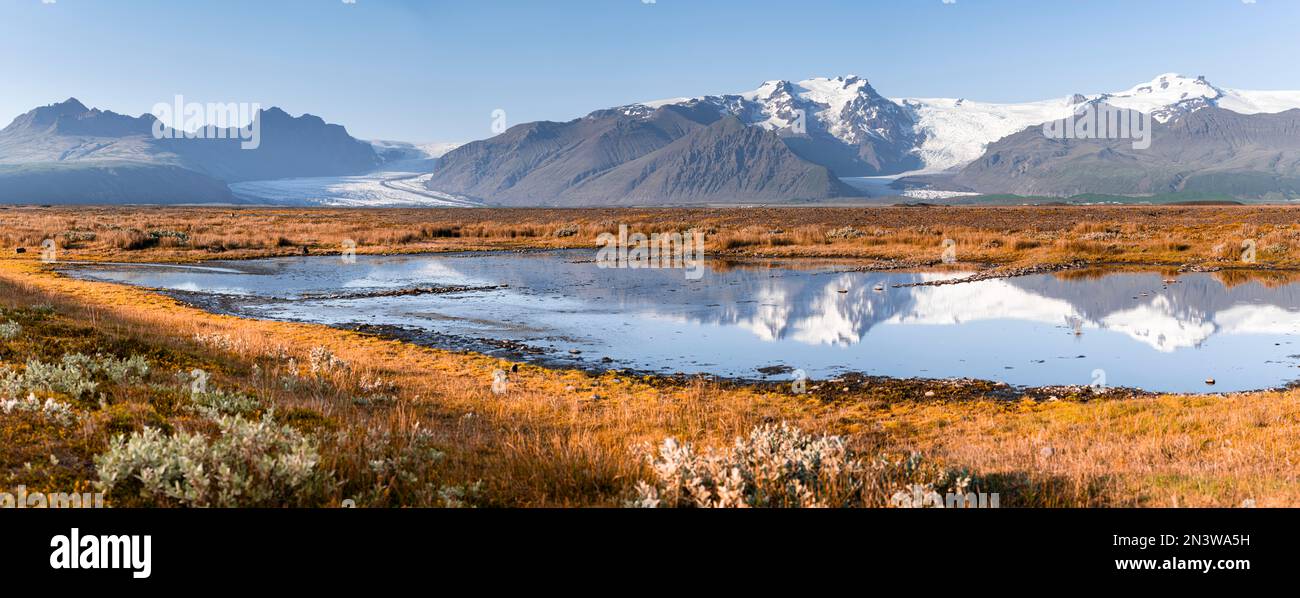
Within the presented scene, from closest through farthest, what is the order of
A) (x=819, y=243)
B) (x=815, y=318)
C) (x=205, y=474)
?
(x=205, y=474) → (x=815, y=318) → (x=819, y=243)

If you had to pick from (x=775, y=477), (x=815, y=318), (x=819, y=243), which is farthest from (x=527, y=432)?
(x=819, y=243)

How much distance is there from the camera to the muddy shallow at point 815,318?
18.1 m

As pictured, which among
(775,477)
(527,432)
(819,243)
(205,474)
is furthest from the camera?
(819,243)

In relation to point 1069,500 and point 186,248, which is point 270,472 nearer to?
point 1069,500

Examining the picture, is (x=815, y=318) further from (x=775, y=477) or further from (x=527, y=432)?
(x=775, y=477)

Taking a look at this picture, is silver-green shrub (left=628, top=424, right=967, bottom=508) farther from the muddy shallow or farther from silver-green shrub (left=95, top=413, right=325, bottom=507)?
the muddy shallow


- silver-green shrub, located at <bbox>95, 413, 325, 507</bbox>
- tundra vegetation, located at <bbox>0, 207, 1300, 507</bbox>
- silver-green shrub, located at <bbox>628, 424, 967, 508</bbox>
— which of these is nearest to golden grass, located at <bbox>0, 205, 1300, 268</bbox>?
tundra vegetation, located at <bbox>0, 207, 1300, 507</bbox>

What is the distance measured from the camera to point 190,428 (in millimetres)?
7668

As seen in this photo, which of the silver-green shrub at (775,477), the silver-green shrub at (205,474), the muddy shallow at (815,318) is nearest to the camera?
the silver-green shrub at (205,474)

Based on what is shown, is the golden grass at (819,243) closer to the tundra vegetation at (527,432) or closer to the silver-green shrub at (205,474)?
the tundra vegetation at (527,432)

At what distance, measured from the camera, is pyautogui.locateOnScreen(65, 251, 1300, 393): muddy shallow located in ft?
59.5

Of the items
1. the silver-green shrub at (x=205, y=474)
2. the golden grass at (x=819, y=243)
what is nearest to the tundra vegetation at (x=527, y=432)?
the silver-green shrub at (x=205, y=474)

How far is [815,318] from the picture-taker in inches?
1005
